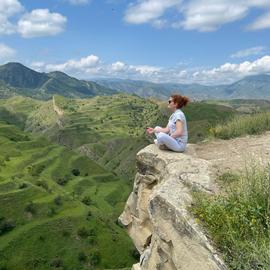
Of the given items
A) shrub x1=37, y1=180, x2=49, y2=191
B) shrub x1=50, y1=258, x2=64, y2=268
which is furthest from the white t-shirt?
shrub x1=37, y1=180, x2=49, y2=191

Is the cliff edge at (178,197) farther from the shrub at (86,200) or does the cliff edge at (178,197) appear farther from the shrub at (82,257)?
the shrub at (86,200)

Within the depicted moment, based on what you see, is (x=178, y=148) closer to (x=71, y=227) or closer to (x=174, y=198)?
(x=174, y=198)

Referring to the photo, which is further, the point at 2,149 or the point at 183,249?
the point at 2,149

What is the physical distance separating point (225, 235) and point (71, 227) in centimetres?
11833

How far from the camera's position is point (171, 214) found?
1166 cm

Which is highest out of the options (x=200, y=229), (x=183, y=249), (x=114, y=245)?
(x=200, y=229)

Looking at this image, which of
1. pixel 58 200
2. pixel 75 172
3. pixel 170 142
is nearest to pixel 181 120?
pixel 170 142

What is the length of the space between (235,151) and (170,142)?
267 cm

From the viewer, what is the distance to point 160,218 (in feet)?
40.4

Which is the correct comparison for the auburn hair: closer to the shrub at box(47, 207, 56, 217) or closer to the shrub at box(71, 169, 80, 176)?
the shrub at box(47, 207, 56, 217)

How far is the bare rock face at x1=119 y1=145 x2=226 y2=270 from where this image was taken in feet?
33.9

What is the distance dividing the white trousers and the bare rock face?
1.05ft

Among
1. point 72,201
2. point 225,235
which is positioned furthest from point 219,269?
point 72,201

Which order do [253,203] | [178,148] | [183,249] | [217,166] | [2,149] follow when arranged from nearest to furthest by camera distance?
1. [253,203]
2. [183,249]
3. [217,166]
4. [178,148]
5. [2,149]
